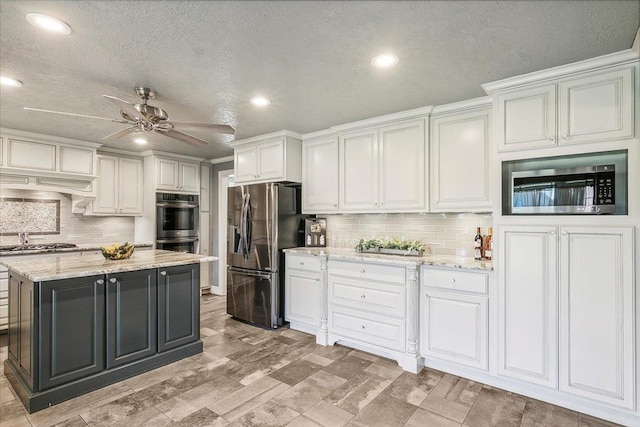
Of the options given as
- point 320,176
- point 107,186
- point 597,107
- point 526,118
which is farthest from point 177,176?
point 597,107

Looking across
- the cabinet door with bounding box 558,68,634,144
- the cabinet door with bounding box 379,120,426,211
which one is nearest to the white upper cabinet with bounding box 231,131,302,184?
the cabinet door with bounding box 379,120,426,211

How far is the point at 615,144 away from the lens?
220 cm

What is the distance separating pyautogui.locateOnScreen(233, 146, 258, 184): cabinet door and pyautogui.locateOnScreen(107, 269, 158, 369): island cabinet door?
1865mm

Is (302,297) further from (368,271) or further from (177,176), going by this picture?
(177,176)

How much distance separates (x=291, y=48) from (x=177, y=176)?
4.11 metres

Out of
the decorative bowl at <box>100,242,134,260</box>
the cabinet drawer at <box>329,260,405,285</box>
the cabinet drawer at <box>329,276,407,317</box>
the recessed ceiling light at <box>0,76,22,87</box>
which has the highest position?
the recessed ceiling light at <box>0,76,22,87</box>

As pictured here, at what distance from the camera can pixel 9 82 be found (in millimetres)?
2621

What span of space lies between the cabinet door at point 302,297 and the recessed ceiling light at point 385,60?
89.9 inches

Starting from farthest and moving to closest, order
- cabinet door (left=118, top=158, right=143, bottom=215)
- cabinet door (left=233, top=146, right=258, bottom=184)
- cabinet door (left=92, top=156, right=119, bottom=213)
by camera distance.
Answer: cabinet door (left=118, top=158, right=143, bottom=215)
cabinet door (left=92, top=156, right=119, bottom=213)
cabinet door (left=233, top=146, right=258, bottom=184)

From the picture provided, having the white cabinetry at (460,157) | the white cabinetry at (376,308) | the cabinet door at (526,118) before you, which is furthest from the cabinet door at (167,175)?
the cabinet door at (526,118)

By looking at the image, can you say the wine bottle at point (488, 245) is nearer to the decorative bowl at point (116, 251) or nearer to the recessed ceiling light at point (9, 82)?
the decorative bowl at point (116, 251)

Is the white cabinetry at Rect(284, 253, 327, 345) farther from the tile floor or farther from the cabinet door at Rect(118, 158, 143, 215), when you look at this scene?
the cabinet door at Rect(118, 158, 143, 215)

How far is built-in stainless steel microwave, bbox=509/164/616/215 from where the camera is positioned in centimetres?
228

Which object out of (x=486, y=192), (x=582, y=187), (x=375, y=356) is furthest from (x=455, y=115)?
(x=375, y=356)
